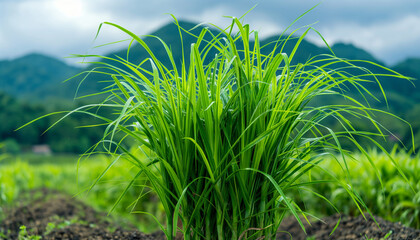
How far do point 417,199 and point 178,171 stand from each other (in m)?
2.97

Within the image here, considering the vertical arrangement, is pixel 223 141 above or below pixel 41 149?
above

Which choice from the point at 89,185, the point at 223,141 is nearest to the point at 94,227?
the point at 223,141

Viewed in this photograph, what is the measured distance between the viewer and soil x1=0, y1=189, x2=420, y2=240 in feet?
8.68

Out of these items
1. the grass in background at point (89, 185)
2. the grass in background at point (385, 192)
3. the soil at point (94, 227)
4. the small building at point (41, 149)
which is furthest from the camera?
the small building at point (41, 149)

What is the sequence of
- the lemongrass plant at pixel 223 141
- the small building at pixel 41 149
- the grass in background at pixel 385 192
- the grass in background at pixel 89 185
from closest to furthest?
the lemongrass plant at pixel 223 141
the grass in background at pixel 385 192
the grass in background at pixel 89 185
the small building at pixel 41 149

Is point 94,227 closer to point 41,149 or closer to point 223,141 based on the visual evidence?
point 223,141

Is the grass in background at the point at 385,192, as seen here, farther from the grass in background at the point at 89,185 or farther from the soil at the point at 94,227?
the grass in background at the point at 89,185

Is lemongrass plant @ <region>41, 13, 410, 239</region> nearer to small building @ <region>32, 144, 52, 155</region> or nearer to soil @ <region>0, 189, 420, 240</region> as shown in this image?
soil @ <region>0, 189, 420, 240</region>

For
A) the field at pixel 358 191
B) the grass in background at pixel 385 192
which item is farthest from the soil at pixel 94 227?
the grass in background at pixel 385 192

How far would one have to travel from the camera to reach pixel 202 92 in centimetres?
165

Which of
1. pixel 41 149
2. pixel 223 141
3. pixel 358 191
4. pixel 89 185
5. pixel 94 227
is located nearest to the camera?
pixel 223 141

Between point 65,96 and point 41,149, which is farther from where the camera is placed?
point 65,96

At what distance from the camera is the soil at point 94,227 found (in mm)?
2645

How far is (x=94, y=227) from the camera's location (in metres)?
3.12
